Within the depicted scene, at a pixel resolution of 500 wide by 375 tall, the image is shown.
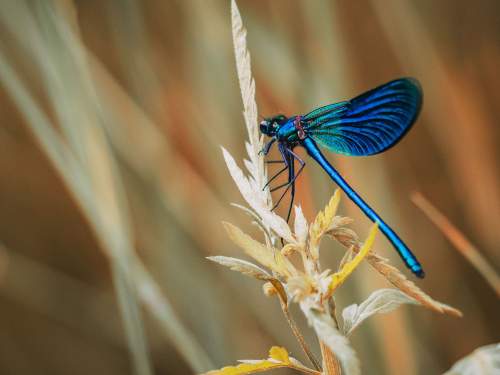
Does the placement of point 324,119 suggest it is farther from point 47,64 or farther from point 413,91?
point 47,64

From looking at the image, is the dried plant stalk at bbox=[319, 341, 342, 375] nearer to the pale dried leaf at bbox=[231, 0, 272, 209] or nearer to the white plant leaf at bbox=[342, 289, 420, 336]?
the white plant leaf at bbox=[342, 289, 420, 336]

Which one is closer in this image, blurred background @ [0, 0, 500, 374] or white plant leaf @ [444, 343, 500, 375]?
white plant leaf @ [444, 343, 500, 375]

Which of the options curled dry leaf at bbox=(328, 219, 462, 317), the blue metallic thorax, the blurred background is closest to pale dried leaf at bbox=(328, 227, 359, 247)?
curled dry leaf at bbox=(328, 219, 462, 317)

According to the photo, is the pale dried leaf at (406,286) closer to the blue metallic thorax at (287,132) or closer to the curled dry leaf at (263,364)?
the curled dry leaf at (263,364)


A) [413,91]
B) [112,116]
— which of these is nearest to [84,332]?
[112,116]

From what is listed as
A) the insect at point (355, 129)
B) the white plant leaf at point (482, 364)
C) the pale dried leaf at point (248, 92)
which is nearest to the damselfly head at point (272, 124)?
the insect at point (355, 129)

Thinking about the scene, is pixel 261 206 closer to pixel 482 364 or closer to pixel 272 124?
pixel 482 364

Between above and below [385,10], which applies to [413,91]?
below
